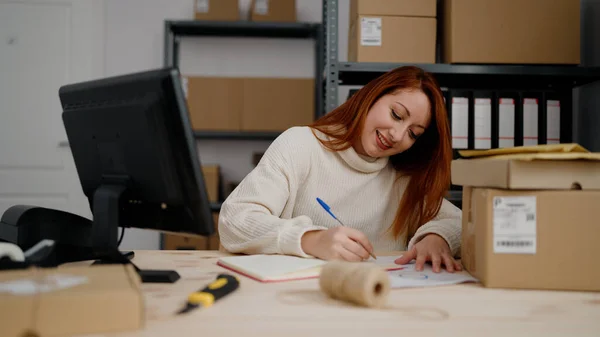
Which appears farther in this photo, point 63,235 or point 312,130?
point 312,130

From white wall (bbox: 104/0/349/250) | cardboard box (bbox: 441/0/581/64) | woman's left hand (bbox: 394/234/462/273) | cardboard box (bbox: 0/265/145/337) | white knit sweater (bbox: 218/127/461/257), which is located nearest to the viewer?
cardboard box (bbox: 0/265/145/337)

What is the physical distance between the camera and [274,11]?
294 cm

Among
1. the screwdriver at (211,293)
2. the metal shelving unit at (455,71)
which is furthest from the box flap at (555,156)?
the metal shelving unit at (455,71)

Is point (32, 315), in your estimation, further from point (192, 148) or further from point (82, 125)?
point (82, 125)

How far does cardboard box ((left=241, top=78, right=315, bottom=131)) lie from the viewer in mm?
2865

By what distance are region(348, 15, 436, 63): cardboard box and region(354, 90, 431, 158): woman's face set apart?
1.87ft

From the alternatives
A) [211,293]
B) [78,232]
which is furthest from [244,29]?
[211,293]

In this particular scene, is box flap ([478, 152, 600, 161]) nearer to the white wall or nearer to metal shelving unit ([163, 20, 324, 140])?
metal shelving unit ([163, 20, 324, 140])

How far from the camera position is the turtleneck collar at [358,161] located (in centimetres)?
157

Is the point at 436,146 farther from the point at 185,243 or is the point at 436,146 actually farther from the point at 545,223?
the point at 185,243

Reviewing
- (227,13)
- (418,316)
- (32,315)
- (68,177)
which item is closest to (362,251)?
(418,316)

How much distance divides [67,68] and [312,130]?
2196 millimetres

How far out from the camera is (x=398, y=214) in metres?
1.54

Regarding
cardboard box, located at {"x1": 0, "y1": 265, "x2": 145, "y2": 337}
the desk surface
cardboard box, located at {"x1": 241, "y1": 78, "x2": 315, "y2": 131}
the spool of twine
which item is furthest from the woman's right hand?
cardboard box, located at {"x1": 241, "y1": 78, "x2": 315, "y2": 131}
